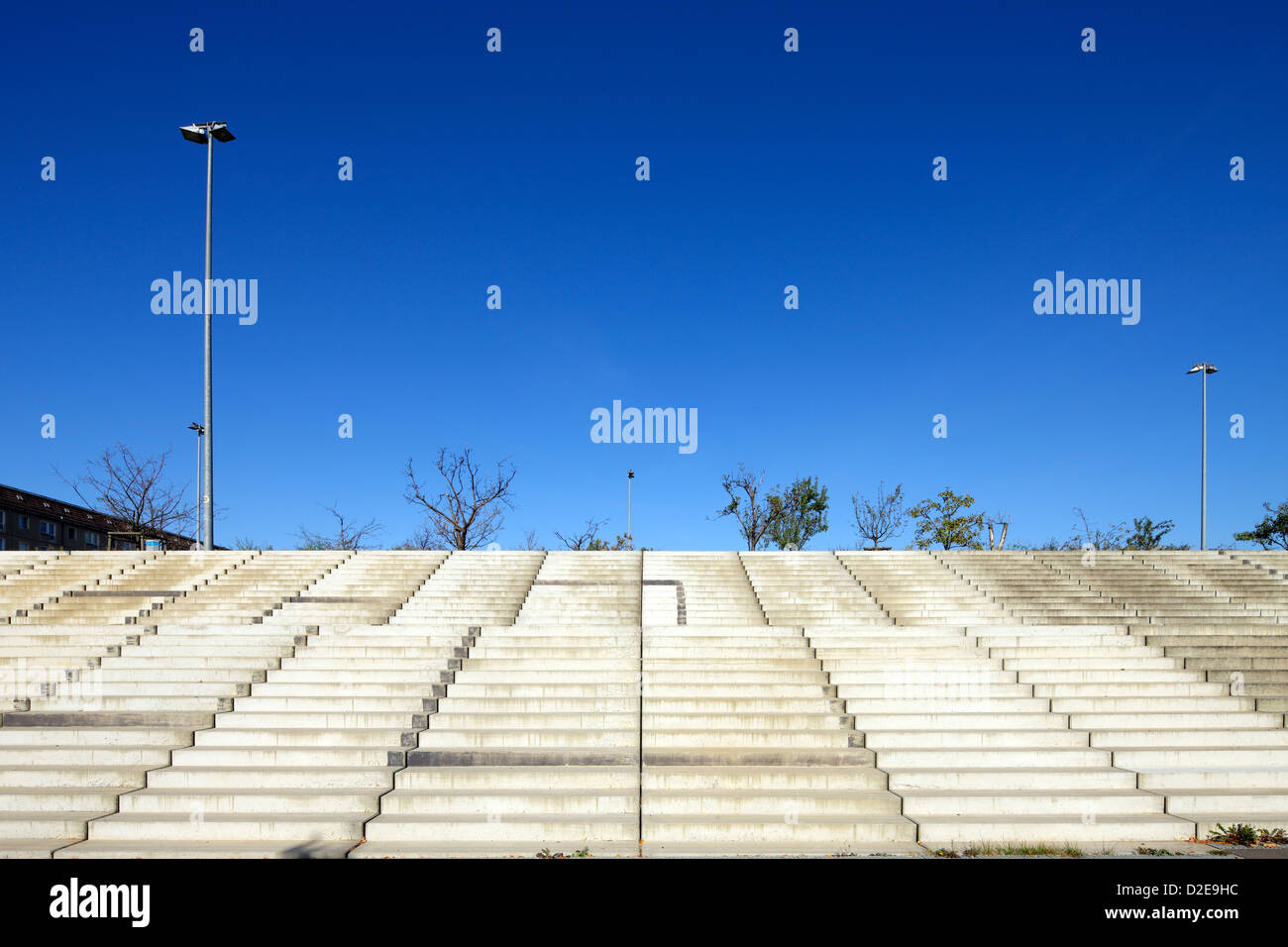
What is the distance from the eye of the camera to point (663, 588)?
14727 mm

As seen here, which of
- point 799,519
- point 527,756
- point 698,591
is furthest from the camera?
point 799,519

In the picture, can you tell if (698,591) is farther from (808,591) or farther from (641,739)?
(641,739)

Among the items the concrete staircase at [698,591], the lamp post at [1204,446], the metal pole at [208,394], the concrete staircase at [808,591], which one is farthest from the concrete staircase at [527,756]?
the lamp post at [1204,446]

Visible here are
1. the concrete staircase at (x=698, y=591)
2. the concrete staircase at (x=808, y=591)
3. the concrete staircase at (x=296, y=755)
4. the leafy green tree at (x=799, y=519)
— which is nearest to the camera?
the concrete staircase at (x=296, y=755)

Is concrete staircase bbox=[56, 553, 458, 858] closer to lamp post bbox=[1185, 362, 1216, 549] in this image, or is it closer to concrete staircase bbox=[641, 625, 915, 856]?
concrete staircase bbox=[641, 625, 915, 856]

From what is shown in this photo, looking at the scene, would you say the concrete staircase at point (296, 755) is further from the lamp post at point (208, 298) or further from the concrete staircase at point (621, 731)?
the lamp post at point (208, 298)

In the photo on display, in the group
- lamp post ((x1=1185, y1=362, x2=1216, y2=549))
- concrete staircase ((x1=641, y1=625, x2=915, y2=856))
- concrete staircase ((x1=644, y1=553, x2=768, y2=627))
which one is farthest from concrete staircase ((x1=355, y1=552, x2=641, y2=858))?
lamp post ((x1=1185, y1=362, x2=1216, y2=549))

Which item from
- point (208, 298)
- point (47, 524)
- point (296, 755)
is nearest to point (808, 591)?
point (296, 755)

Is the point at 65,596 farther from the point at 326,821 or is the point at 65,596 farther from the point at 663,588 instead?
the point at 663,588

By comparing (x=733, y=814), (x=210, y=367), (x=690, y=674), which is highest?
(x=210, y=367)

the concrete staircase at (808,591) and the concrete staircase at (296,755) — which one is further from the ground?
the concrete staircase at (808,591)
